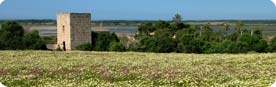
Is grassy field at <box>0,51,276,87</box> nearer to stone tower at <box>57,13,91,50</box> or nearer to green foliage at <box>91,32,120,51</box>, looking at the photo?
green foliage at <box>91,32,120,51</box>

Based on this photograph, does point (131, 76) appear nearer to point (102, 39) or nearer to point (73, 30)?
point (73, 30)

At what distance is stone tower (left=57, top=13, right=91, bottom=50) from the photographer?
3593 inches

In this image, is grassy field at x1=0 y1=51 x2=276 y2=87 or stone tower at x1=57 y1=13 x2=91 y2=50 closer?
grassy field at x1=0 y1=51 x2=276 y2=87

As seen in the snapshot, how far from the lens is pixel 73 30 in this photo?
306 feet

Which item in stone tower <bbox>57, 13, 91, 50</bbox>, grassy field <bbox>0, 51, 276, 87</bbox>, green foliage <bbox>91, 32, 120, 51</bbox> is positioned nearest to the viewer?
grassy field <bbox>0, 51, 276, 87</bbox>

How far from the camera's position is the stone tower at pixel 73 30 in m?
91.2

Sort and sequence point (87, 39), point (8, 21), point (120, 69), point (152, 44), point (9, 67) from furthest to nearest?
1. point (8, 21)
2. point (87, 39)
3. point (152, 44)
4. point (9, 67)
5. point (120, 69)

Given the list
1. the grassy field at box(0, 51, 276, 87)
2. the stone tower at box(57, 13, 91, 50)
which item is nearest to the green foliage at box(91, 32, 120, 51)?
the stone tower at box(57, 13, 91, 50)

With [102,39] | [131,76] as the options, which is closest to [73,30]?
[102,39]

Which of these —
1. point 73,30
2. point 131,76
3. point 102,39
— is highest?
point 131,76

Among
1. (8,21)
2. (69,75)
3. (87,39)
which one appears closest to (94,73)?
(69,75)

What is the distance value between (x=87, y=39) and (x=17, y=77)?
68.9m

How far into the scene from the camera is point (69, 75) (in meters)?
22.6

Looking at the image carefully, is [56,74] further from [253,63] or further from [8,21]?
[8,21]
